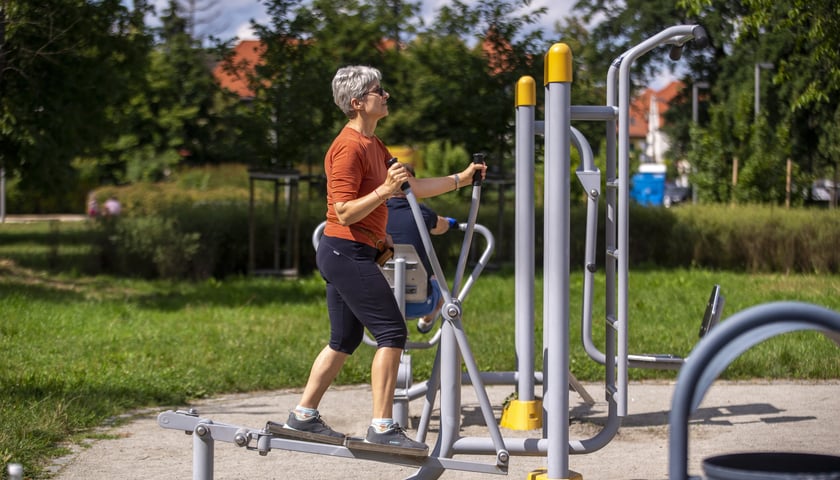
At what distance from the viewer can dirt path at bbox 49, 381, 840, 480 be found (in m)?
4.86

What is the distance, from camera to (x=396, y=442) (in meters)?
3.97

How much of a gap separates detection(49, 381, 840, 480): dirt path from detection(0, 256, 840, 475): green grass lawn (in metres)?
0.26

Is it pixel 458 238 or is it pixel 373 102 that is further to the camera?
pixel 458 238

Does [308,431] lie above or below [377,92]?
below

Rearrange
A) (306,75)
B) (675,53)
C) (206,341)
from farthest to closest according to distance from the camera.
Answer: (306,75), (206,341), (675,53)

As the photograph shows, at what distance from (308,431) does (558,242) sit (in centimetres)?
119

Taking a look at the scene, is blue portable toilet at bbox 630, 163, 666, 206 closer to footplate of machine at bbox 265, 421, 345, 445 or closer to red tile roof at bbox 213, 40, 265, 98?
red tile roof at bbox 213, 40, 265, 98

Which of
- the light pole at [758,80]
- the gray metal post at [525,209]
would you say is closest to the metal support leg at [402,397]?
the gray metal post at [525,209]

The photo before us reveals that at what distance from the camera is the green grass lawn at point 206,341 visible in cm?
631

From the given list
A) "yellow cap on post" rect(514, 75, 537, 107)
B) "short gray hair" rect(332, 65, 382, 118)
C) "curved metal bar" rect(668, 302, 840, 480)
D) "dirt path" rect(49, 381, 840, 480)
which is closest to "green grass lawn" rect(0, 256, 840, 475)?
"dirt path" rect(49, 381, 840, 480)

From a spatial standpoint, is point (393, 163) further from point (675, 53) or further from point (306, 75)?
point (306, 75)

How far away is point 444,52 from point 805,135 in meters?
17.1

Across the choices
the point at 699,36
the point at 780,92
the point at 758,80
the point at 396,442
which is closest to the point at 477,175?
the point at 396,442

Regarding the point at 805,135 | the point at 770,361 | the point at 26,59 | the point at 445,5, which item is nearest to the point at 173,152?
the point at 805,135
